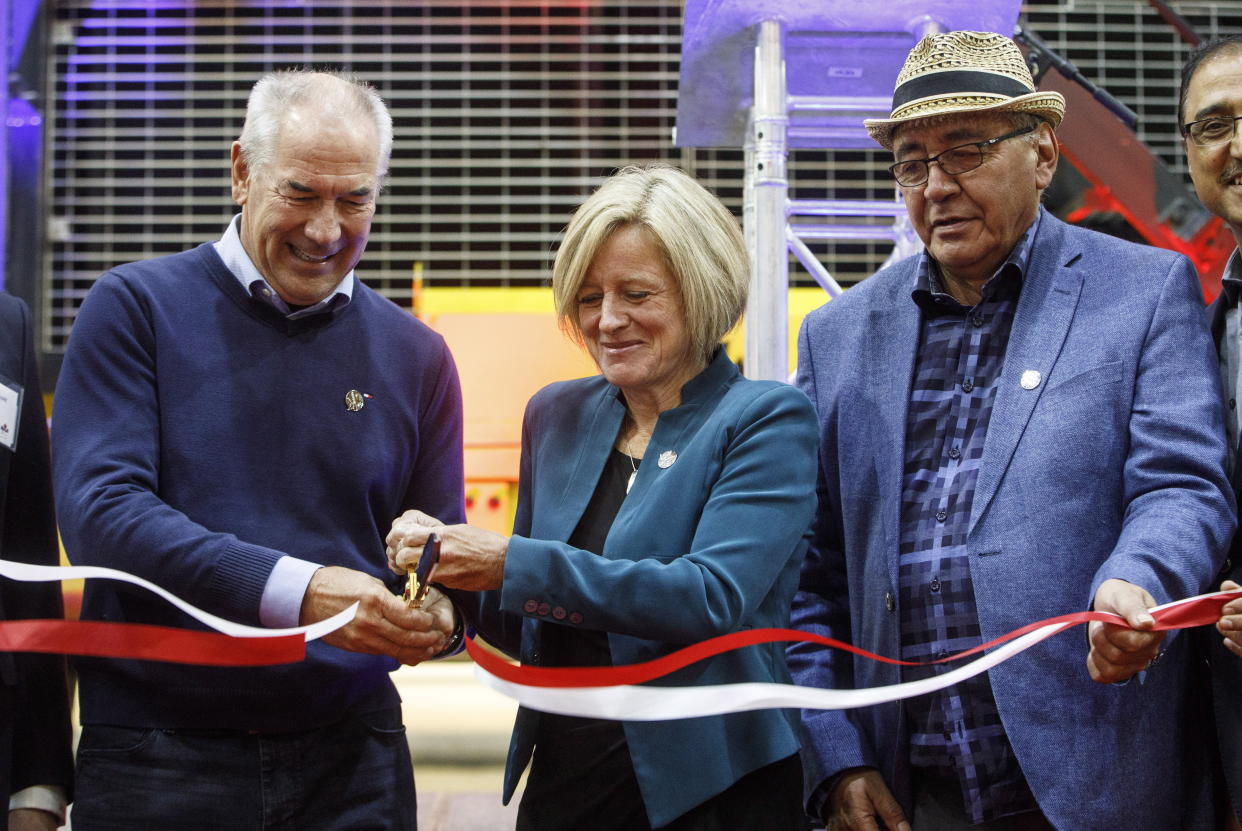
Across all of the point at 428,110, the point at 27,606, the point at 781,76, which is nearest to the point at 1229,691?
the point at 781,76

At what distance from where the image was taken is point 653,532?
175cm

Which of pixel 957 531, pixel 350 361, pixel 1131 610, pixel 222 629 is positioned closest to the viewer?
pixel 1131 610

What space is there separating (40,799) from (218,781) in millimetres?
329

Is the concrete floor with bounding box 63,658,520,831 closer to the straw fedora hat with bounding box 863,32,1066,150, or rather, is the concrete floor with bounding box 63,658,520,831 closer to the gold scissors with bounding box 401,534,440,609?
the gold scissors with bounding box 401,534,440,609

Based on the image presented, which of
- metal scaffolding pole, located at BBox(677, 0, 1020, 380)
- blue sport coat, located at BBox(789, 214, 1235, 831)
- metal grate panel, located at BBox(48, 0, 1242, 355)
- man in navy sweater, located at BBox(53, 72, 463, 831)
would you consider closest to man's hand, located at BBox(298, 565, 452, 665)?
man in navy sweater, located at BBox(53, 72, 463, 831)

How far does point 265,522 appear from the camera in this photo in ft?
6.26

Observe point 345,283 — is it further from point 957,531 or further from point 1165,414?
point 1165,414

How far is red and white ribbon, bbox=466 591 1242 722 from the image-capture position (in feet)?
5.37

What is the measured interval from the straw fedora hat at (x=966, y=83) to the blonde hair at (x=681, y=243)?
0.35 meters

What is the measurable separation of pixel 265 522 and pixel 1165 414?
1.31 metres

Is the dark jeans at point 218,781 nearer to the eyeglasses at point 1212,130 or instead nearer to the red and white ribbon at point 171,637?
the red and white ribbon at point 171,637

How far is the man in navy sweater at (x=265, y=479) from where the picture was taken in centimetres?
180

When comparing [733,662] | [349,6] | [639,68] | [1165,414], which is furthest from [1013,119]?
[349,6]

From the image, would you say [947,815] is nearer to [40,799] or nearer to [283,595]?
[283,595]
